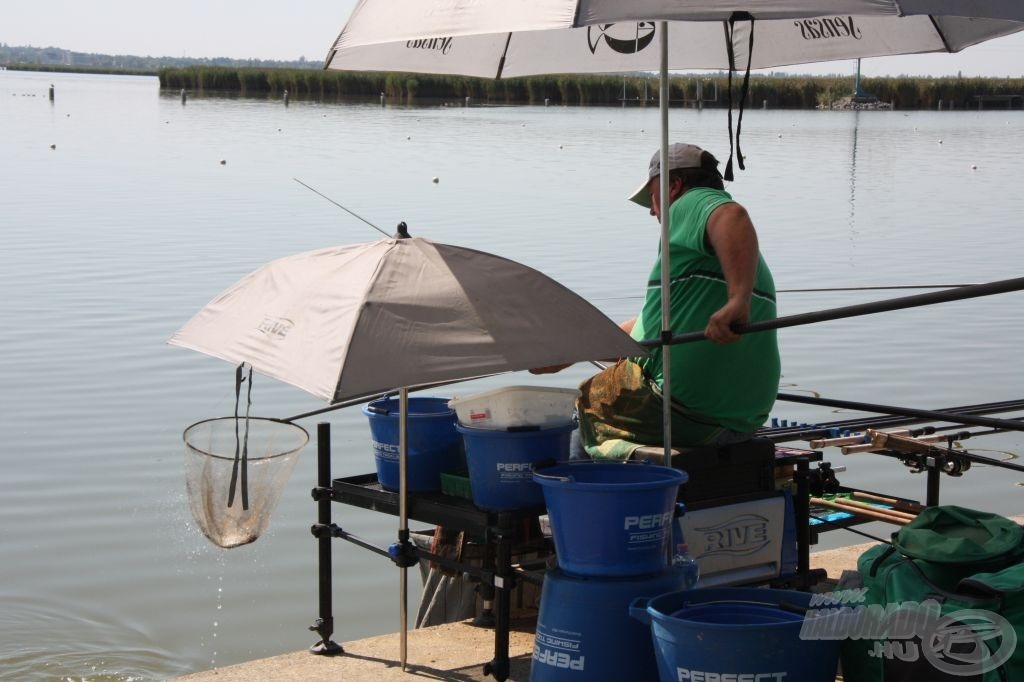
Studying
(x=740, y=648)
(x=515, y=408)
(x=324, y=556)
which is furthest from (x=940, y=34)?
(x=324, y=556)

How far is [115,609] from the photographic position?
6.46 meters

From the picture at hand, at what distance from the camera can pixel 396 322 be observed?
3.76 meters

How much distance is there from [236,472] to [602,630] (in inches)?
45.2

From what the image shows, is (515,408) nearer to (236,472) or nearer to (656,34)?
(236,472)

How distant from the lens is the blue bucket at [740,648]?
10.5 feet

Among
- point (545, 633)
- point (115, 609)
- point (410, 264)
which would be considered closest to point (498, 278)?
point (410, 264)

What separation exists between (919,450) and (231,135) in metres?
35.8

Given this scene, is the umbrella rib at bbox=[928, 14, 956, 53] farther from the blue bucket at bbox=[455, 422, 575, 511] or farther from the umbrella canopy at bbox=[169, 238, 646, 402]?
the blue bucket at bbox=[455, 422, 575, 511]

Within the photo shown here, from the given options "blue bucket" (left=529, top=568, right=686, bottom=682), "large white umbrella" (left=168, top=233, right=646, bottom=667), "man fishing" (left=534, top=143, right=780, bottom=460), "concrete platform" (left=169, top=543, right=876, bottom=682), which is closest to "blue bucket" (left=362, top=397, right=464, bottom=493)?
"large white umbrella" (left=168, top=233, right=646, bottom=667)

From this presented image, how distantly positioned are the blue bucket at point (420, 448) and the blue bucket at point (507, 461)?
297mm

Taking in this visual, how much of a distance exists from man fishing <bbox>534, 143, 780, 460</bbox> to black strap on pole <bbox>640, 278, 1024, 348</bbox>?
137 millimetres

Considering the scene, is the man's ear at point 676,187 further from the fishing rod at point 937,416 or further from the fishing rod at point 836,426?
the fishing rod at point 836,426

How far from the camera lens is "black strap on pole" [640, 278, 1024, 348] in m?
3.26

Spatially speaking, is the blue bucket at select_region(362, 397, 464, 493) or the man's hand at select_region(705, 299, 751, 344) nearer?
the man's hand at select_region(705, 299, 751, 344)
